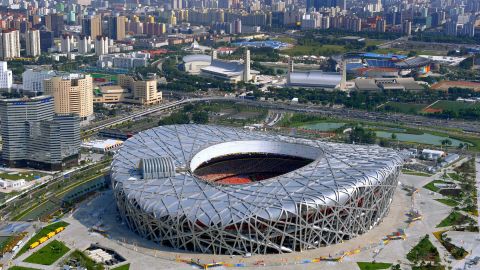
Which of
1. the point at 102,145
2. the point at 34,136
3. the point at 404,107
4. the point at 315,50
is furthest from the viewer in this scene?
the point at 315,50

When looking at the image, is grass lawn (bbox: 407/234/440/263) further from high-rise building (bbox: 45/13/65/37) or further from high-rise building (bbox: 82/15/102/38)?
high-rise building (bbox: 45/13/65/37)

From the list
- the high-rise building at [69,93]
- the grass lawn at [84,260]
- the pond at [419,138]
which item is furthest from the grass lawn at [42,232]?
the pond at [419,138]

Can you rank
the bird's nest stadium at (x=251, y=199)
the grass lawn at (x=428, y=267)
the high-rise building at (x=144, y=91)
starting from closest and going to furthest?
the grass lawn at (x=428, y=267) → the bird's nest stadium at (x=251, y=199) → the high-rise building at (x=144, y=91)

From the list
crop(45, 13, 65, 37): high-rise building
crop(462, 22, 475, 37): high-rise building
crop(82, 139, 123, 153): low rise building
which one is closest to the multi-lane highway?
crop(82, 139, 123, 153): low rise building

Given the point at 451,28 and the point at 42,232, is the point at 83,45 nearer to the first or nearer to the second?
the point at 451,28

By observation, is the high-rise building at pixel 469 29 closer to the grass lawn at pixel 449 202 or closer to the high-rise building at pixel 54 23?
the high-rise building at pixel 54 23

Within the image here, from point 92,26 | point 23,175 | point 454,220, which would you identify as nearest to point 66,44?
point 92,26

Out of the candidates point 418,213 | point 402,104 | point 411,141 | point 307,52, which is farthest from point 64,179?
point 307,52

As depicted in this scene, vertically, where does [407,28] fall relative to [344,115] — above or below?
above

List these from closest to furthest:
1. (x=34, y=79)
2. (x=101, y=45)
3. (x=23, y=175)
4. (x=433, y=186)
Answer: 1. (x=433, y=186)
2. (x=23, y=175)
3. (x=34, y=79)
4. (x=101, y=45)
